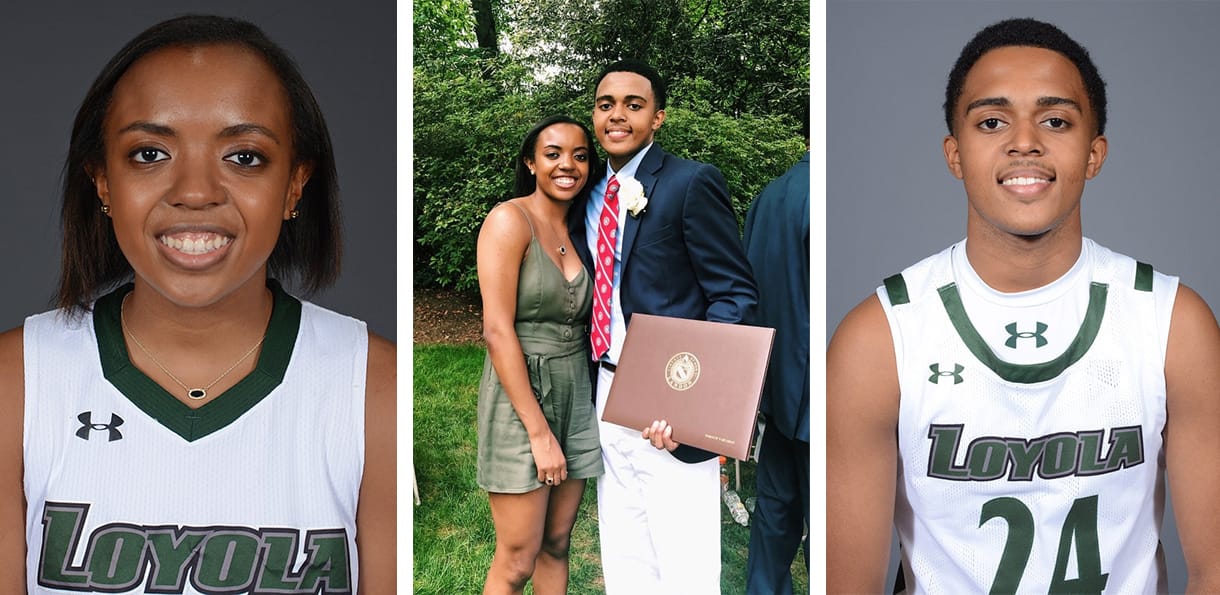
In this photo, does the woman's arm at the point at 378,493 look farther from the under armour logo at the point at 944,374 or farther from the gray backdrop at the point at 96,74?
the under armour logo at the point at 944,374

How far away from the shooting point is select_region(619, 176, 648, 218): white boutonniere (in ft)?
11.2

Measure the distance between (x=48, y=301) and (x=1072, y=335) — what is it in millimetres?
3415

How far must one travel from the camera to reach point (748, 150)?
139 inches

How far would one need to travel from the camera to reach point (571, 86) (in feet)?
11.4

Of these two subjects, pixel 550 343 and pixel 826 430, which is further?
pixel 826 430

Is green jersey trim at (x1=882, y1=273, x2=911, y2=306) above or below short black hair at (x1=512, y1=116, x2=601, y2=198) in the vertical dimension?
below

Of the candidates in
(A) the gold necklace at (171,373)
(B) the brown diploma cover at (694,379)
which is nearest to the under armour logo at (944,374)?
(B) the brown diploma cover at (694,379)

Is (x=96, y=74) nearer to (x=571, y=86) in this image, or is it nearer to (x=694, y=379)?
(x=571, y=86)

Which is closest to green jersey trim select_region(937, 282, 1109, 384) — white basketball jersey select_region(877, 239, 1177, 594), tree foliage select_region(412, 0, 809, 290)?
white basketball jersey select_region(877, 239, 1177, 594)

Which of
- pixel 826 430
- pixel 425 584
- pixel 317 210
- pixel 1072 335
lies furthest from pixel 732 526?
pixel 317 210

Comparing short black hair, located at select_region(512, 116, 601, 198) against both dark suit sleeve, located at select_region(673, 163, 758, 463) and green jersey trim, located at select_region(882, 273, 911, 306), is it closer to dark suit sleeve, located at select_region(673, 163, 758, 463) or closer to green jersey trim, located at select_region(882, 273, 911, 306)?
dark suit sleeve, located at select_region(673, 163, 758, 463)

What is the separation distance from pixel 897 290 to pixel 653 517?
1118 mm

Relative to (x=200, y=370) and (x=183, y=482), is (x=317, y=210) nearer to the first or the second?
(x=200, y=370)

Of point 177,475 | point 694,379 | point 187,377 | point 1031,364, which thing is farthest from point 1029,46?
point 177,475
